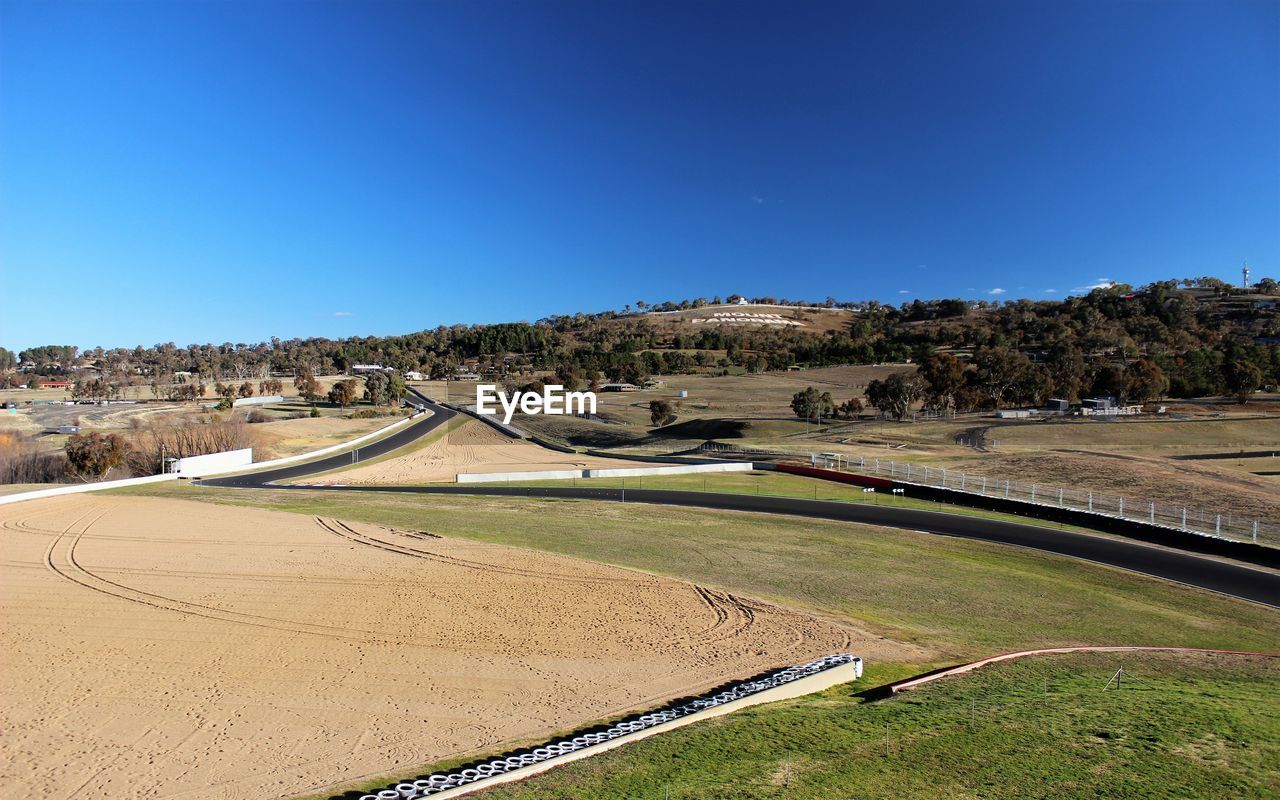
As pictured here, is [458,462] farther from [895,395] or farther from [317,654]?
[895,395]

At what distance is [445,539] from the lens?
81.3 ft

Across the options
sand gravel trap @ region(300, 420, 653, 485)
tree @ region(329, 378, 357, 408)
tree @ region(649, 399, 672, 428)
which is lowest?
sand gravel trap @ region(300, 420, 653, 485)

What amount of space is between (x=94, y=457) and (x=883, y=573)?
56.8m

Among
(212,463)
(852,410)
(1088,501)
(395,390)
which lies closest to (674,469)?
(1088,501)

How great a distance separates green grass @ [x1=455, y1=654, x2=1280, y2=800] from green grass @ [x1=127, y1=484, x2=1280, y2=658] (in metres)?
3.43

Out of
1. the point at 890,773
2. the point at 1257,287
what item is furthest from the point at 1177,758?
the point at 1257,287

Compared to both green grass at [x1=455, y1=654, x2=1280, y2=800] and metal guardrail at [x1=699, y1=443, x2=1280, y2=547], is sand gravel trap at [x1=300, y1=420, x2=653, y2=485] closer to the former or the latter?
metal guardrail at [x1=699, y1=443, x2=1280, y2=547]

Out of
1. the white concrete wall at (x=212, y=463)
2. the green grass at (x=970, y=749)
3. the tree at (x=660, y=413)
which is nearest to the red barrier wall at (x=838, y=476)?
the green grass at (x=970, y=749)

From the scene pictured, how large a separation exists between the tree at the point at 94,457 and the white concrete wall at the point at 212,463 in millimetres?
7761

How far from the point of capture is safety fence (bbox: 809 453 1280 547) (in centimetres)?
2497

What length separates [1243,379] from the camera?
232ft

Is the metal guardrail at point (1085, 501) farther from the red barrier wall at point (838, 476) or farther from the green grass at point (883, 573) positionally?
the green grass at point (883, 573)

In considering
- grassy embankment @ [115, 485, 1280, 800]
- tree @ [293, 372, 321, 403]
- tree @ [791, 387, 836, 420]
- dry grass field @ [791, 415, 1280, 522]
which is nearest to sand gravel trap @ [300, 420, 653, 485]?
dry grass field @ [791, 415, 1280, 522]

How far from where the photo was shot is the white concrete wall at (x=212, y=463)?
4494 centimetres
